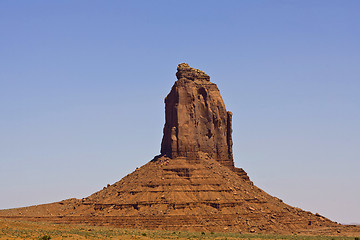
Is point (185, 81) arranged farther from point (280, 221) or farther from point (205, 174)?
point (280, 221)

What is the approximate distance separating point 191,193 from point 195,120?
24.0 m

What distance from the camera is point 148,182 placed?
157 metres

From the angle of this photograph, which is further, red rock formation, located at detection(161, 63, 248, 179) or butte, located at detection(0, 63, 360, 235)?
red rock formation, located at detection(161, 63, 248, 179)

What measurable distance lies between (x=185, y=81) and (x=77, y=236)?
82.3 metres

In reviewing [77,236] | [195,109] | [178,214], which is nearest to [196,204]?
[178,214]

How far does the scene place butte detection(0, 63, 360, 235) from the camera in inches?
5714

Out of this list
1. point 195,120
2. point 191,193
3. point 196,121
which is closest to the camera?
point 191,193

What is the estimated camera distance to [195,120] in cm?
17075

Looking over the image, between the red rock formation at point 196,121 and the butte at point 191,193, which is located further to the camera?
the red rock formation at point 196,121

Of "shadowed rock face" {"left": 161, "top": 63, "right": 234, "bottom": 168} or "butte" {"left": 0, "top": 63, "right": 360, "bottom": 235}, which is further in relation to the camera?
"shadowed rock face" {"left": 161, "top": 63, "right": 234, "bottom": 168}

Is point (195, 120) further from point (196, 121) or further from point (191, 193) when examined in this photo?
point (191, 193)

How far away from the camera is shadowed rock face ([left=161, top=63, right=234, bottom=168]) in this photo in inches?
6575

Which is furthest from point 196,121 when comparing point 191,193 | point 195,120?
point 191,193

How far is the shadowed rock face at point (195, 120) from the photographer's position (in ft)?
548
